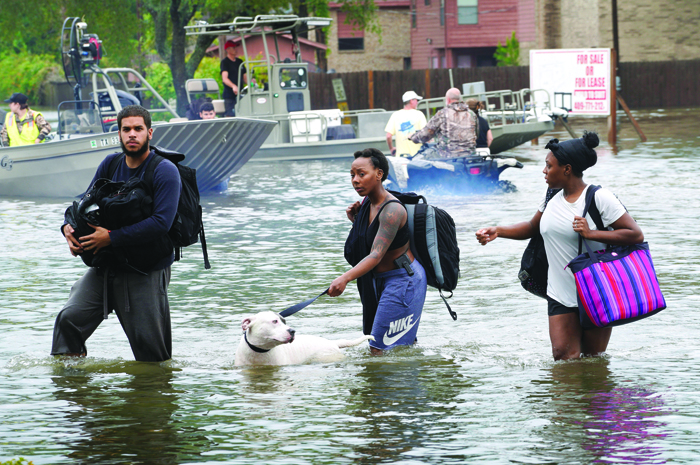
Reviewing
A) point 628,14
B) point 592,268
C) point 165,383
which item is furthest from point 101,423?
point 628,14

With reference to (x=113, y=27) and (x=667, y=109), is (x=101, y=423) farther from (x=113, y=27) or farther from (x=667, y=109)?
(x=667, y=109)

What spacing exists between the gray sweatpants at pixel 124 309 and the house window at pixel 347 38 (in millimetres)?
53511

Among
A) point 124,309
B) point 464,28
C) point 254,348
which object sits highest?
point 464,28

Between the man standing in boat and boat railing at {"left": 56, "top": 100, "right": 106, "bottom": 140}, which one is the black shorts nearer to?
boat railing at {"left": 56, "top": 100, "right": 106, "bottom": 140}

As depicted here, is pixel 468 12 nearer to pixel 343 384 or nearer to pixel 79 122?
pixel 79 122

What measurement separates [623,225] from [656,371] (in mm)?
1204

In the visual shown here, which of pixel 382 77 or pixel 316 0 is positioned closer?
pixel 316 0

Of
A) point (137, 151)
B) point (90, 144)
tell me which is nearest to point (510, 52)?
point (90, 144)

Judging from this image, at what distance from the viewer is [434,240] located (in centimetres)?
638

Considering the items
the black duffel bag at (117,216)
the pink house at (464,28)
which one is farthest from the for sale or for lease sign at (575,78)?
the pink house at (464,28)

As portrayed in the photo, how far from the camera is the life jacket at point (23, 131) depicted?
17984mm

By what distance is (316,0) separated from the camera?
115 feet

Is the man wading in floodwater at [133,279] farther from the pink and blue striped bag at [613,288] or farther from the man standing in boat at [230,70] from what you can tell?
the man standing in boat at [230,70]

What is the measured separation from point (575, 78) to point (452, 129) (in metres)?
10.6
